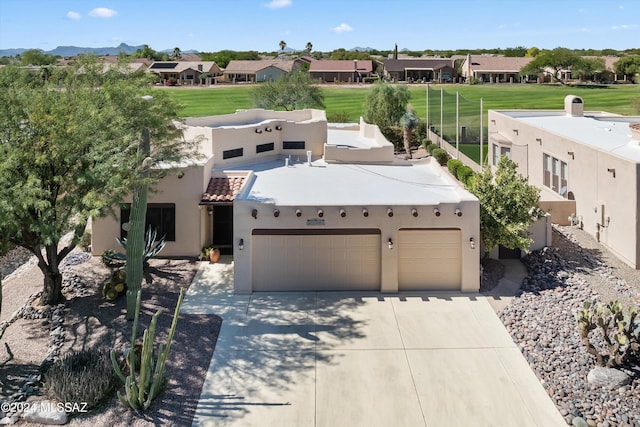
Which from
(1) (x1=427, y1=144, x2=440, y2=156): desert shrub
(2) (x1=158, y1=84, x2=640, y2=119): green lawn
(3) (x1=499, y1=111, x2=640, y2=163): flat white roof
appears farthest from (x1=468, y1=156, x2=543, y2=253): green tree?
(2) (x1=158, y1=84, x2=640, y2=119): green lawn

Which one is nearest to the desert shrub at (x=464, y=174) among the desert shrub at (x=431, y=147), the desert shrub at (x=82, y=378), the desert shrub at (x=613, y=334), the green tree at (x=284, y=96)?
the desert shrub at (x=431, y=147)

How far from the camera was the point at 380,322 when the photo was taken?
17625 mm

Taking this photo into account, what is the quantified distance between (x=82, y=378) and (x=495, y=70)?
10921 cm

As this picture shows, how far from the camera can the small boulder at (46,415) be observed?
492 inches

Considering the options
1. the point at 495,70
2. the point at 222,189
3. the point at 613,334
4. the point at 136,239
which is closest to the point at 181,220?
the point at 222,189

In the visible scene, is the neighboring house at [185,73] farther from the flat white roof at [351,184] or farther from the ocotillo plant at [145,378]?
the ocotillo plant at [145,378]

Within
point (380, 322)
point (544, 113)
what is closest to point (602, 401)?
point (380, 322)

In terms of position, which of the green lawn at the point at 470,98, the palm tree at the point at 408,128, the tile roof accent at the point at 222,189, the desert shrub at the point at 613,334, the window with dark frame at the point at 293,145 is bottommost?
the desert shrub at the point at 613,334

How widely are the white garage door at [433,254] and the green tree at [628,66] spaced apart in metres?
103

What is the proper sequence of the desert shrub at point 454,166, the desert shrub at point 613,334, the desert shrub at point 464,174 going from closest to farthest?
the desert shrub at point 613,334 < the desert shrub at point 464,174 < the desert shrub at point 454,166

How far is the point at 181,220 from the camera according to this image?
2319 cm

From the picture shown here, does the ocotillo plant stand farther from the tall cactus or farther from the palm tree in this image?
the palm tree

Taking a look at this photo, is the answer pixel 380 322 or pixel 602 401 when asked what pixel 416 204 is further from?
pixel 602 401

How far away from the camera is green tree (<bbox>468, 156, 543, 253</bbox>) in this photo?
20.2 m
